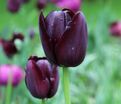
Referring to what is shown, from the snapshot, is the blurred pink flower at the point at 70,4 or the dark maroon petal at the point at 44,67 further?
the blurred pink flower at the point at 70,4

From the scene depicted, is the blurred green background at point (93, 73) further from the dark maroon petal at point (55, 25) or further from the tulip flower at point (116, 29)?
the dark maroon petal at point (55, 25)

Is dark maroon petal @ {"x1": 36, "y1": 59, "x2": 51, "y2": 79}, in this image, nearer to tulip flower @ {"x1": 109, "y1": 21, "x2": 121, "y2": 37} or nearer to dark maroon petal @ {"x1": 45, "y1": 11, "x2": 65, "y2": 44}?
dark maroon petal @ {"x1": 45, "y1": 11, "x2": 65, "y2": 44}

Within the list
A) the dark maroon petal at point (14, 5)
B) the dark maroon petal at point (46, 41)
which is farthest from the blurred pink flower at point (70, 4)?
the dark maroon petal at point (46, 41)

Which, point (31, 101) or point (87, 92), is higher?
point (31, 101)

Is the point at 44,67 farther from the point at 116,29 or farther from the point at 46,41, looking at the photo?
the point at 116,29

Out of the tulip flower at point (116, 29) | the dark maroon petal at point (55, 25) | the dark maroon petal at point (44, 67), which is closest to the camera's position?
the dark maroon petal at point (55, 25)

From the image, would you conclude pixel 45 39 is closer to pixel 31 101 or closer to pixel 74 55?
pixel 74 55

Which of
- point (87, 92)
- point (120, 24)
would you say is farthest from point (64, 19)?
point (120, 24)
